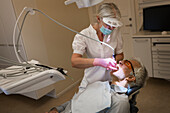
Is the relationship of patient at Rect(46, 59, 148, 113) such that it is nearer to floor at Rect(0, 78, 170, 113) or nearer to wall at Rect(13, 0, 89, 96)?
floor at Rect(0, 78, 170, 113)

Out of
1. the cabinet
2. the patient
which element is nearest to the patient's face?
the patient

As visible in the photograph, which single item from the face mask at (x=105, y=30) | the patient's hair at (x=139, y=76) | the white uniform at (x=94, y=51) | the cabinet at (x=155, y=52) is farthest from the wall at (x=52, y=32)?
the patient's hair at (x=139, y=76)

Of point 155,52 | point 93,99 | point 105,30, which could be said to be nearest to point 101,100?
point 93,99

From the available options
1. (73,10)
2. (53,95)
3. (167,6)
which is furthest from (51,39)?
(167,6)

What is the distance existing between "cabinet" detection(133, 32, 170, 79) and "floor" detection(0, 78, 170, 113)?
0.24 metres

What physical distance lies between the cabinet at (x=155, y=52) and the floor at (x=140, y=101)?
0.79ft

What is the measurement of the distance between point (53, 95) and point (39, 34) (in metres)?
1.07

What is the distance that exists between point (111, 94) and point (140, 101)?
1.37m

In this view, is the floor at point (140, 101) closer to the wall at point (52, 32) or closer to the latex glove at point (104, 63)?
the wall at point (52, 32)

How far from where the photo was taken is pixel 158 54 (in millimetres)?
2641

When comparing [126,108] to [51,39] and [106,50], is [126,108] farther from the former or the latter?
[51,39]

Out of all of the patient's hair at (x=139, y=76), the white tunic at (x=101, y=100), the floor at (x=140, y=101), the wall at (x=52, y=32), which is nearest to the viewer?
the white tunic at (x=101, y=100)

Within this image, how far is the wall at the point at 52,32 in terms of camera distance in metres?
2.49

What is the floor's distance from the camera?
2334 millimetres
